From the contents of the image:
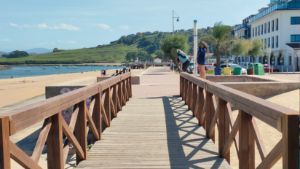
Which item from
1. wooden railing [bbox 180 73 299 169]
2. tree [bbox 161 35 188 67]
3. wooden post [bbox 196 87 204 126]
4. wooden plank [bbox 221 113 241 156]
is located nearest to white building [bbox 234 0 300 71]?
tree [bbox 161 35 188 67]

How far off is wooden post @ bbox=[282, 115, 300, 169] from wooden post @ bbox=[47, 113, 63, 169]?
2.38m

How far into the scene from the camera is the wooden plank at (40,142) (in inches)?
149

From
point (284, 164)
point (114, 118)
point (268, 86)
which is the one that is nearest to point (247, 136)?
point (284, 164)

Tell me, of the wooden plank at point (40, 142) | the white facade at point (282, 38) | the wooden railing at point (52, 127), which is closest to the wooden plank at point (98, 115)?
the wooden railing at point (52, 127)

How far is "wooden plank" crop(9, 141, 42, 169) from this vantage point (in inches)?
129

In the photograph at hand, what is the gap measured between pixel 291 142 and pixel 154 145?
4.08 metres

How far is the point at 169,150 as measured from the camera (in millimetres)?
6527

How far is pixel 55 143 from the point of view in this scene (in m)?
4.46

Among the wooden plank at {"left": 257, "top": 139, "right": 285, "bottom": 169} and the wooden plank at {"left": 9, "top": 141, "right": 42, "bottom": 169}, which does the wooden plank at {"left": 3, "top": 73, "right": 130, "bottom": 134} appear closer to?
the wooden plank at {"left": 9, "top": 141, "right": 42, "bottom": 169}

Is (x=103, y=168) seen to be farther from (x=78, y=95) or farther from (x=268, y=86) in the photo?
(x=268, y=86)

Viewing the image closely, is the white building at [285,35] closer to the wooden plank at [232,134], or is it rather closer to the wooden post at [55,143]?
the wooden plank at [232,134]

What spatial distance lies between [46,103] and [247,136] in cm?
203

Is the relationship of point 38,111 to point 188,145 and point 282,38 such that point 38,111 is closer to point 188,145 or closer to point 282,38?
point 188,145

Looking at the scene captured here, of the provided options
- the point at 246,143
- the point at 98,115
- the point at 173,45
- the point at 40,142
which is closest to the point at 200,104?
the point at 98,115
